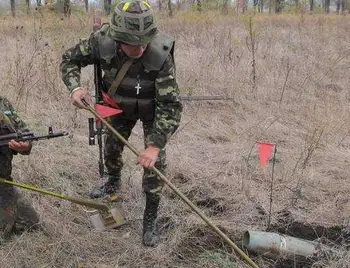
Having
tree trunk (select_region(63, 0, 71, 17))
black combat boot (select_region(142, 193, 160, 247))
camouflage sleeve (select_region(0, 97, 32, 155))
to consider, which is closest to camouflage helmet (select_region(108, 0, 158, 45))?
camouflage sleeve (select_region(0, 97, 32, 155))

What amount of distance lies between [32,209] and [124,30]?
4.45 feet

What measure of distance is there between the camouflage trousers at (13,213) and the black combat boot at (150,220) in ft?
2.38

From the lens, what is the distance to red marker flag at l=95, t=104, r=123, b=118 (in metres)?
2.95

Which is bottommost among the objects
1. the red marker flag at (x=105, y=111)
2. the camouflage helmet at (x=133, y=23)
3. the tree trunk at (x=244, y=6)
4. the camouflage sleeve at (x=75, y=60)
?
the red marker flag at (x=105, y=111)

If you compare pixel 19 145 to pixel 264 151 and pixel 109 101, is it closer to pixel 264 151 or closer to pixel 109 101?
pixel 109 101

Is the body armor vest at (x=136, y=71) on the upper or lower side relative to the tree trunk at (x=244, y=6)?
lower

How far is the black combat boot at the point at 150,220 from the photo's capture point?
121 inches

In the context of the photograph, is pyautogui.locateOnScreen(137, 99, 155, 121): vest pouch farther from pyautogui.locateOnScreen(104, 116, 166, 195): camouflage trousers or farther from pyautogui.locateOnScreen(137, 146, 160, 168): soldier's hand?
pyautogui.locateOnScreen(137, 146, 160, 168): soldier's hand

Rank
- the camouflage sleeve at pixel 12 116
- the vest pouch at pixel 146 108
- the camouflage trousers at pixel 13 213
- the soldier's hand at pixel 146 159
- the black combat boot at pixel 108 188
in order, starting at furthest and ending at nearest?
the black combat boot at pixel 108 188
the vest pouch at pixel 146 108
the camouflage trousers at pixel 13 213
the camouflage sleeve at pixel 12 116
the soldier's hand at pixel 146 159

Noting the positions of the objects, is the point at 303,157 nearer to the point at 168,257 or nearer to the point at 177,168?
the point at 177,168

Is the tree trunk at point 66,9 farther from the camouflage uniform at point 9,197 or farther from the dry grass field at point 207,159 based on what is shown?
the camouflage uniform at point 9,197

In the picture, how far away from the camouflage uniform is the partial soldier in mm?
377

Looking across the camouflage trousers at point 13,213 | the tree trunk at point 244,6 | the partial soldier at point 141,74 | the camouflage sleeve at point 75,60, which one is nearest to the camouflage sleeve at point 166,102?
the partial soldier at point 141,74

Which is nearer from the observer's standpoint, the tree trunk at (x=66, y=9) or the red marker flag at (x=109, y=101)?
the red marker flag at (x=109, y=101)
